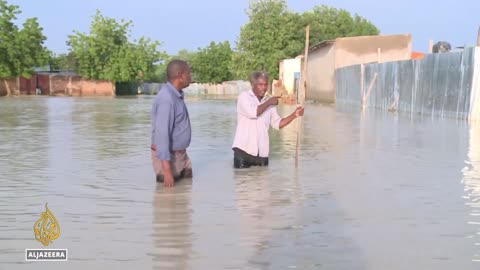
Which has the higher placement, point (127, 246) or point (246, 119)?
point (246, 119)

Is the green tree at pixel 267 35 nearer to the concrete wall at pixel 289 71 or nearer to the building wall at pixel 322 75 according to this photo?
the concrete wall at pixel 289 71

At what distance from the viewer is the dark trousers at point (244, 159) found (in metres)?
7.65

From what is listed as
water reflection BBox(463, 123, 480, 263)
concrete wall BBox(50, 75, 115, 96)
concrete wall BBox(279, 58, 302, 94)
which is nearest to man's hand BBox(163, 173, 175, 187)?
water reflection BBox(463, 123, 480, 263)

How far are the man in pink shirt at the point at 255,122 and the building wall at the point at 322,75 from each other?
86.0 feet

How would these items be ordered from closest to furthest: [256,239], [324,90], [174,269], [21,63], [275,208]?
[174,269], [256,239], [275,208], [324,90], [21,63]

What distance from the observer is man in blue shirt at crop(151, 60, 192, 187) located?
238 inches

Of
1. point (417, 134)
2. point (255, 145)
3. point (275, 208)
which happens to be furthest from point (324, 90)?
point (275, 208)

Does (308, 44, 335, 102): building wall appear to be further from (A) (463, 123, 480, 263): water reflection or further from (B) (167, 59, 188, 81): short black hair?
(B) (167, 59, 188, 81): short black hair

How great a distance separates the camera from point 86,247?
4.11 m

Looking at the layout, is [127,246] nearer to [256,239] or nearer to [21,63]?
[256,239]

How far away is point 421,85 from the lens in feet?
60.1

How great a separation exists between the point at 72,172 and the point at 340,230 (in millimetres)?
4086

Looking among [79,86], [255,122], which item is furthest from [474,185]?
[79,86]

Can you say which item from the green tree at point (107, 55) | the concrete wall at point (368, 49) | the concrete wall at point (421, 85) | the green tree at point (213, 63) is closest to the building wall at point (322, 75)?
the concrete wall at point (368, 49)
